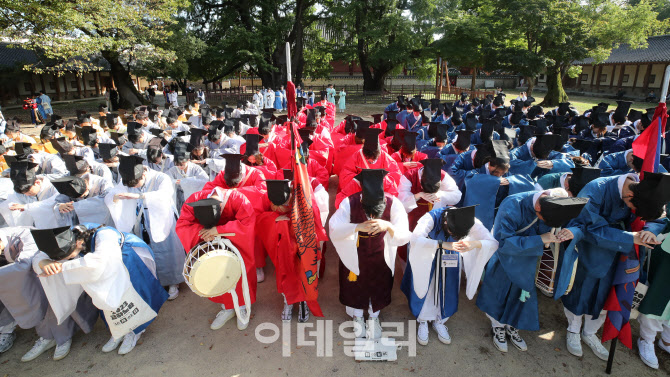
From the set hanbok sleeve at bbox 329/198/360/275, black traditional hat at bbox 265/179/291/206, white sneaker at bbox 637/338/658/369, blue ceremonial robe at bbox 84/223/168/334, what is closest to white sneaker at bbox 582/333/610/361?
white sneaker at bbox 637/338/658/369

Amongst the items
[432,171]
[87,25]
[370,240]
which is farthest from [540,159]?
[87,25]

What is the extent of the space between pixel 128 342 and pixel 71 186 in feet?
6.65

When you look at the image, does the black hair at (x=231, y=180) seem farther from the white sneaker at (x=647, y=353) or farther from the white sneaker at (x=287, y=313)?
the white sneaker at (x=647, y=353)

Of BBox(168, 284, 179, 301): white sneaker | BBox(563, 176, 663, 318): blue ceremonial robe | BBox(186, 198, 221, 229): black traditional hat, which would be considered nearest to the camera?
BBox(563, 176, 663, 318): blue ceremonial robe

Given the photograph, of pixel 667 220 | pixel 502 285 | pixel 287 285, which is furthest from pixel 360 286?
pixel 667 220

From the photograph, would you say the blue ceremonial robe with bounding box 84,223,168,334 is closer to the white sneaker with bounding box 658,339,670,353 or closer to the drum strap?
the drum strap

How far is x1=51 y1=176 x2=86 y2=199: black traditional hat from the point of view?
14.2 feet

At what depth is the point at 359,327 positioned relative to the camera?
422cm

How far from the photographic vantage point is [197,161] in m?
6.27

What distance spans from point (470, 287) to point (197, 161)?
486 cm

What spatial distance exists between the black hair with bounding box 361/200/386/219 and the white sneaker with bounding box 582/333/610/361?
284 centimetres

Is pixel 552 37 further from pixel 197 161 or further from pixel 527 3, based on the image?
pixel 197 161

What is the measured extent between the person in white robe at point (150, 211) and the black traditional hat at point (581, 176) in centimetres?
502

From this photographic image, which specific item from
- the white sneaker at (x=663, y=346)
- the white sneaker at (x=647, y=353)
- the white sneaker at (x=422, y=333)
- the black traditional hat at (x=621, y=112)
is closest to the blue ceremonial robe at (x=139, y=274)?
the white sneaker at (x=422, y=333)
